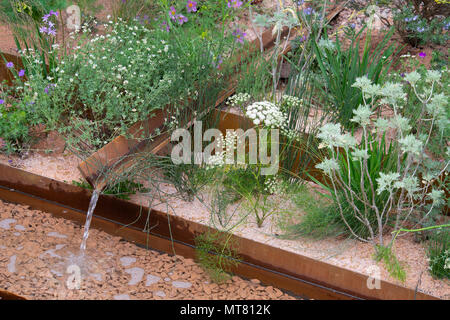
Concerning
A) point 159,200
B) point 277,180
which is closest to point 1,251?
point 159,200

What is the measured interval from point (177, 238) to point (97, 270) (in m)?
0.52

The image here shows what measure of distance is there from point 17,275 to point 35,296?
0.22 m

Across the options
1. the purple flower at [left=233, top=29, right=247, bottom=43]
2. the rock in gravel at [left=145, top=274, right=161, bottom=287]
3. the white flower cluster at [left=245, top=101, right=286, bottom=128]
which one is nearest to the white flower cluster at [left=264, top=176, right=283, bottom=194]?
the white flower cluster at [left=245, top=101, right=286, bottom=128]

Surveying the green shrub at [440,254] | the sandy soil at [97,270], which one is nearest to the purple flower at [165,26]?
the sandy soil at [97,270]

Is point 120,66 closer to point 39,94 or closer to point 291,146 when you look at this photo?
point 39,94

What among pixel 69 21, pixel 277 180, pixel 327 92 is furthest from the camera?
pixel 69 21

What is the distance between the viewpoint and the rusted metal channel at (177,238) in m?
3.13

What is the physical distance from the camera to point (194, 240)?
Answer: 348 centimetres

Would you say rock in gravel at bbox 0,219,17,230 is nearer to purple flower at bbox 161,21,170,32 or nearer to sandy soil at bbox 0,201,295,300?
sandy soil at bbox 0,201,295,300

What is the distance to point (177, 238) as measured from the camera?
356 centimetres

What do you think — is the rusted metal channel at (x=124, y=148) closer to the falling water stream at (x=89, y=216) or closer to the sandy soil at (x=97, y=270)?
the falling water stream at (x=89, y=216)

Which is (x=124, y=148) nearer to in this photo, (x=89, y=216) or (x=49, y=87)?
(x=89, y=216)

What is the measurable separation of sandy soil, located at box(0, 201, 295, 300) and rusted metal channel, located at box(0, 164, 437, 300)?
0.27ft

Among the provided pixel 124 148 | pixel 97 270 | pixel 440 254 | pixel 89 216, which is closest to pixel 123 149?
pixel 124 148
